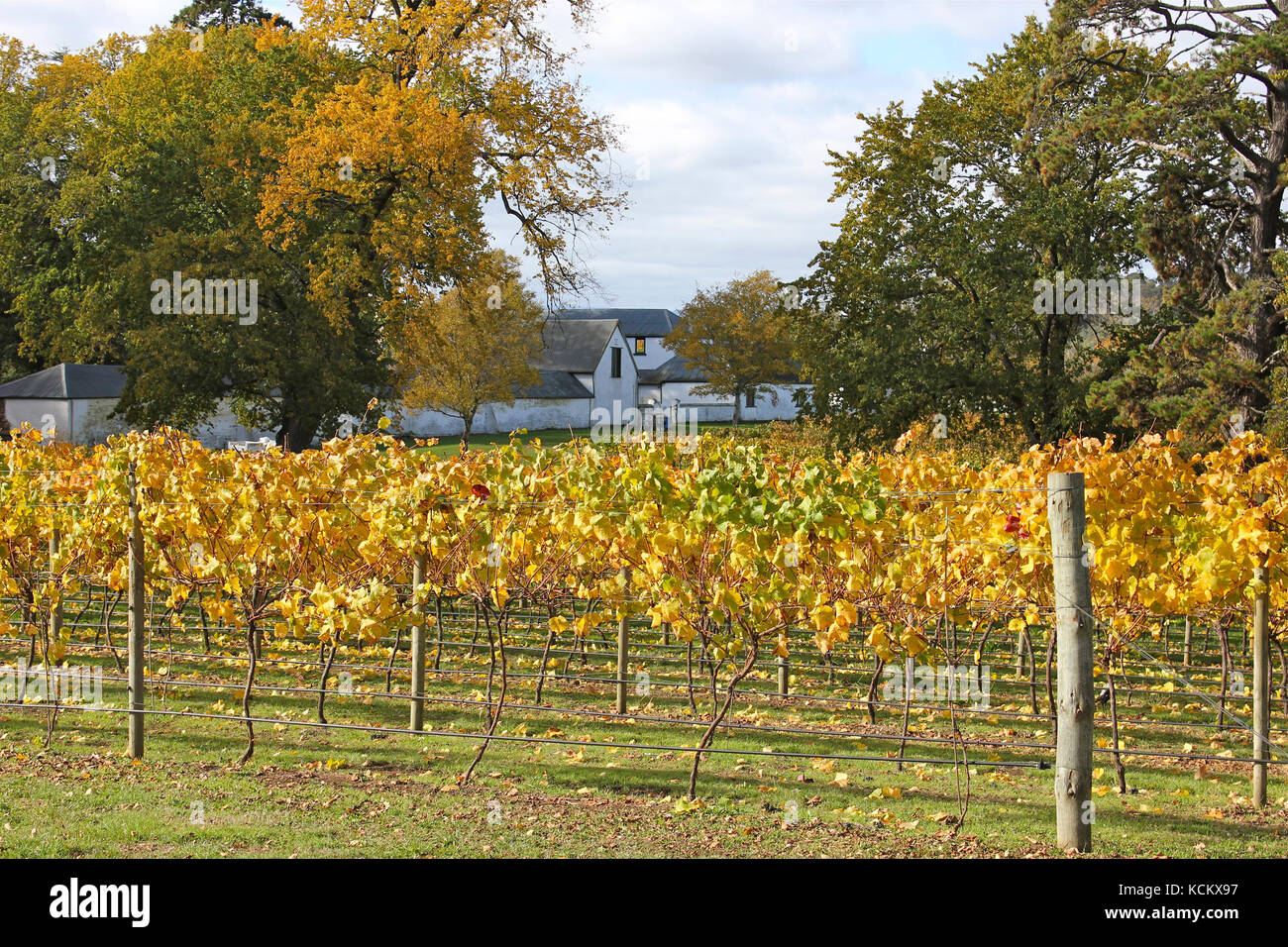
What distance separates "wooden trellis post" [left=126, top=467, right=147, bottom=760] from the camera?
25.5 ft

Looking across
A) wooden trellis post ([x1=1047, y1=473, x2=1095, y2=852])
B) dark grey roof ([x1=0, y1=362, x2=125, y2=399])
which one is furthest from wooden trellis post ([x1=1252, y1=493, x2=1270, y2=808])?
dark grey roof ([x1=0, y1=362, x2=125, y2=399])

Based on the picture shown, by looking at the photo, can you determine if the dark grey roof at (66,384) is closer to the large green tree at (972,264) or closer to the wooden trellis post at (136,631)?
the large green tree at (972,264)

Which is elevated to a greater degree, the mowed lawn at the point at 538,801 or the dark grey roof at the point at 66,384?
the dark grey roof at the point at 66,384

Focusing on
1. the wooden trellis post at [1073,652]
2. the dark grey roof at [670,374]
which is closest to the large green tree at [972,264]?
the wooden trellis post at [1073,652]

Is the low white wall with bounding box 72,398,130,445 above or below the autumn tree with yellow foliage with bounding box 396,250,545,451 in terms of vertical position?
below

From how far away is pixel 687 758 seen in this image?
8.20 meters

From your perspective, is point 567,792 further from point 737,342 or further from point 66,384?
point 737,342

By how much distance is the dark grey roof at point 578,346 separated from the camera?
75.6 meters

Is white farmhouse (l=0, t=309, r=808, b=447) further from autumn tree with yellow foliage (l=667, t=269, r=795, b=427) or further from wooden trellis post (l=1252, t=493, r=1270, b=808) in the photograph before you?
wooden trellis post (l=1252, t=493, r=1270, b=808)

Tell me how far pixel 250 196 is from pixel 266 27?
15.8 feet

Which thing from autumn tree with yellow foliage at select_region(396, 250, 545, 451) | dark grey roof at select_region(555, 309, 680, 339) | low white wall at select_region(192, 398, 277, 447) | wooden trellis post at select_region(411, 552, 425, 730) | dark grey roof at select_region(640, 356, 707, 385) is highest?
dark grey roof at select_region(555, 309, 680, 339)

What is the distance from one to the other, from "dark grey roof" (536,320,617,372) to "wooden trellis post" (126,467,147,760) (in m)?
65.9

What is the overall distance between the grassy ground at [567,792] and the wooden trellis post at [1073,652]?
36 centimetres

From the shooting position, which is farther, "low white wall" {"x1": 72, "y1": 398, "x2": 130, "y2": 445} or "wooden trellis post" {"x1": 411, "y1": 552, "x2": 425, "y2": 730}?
"low white wall" {"x1": 72, "y1": 398, "x2": 130, "y2": 445}
